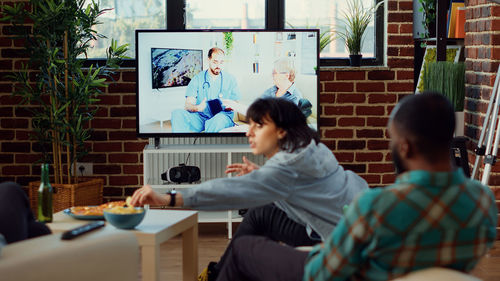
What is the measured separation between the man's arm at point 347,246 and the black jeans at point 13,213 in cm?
102

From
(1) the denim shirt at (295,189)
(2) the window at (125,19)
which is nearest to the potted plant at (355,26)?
(2) the window at (125,19)

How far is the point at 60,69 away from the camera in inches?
185

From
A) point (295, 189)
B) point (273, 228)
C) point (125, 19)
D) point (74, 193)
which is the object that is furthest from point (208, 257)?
point (125, 19)

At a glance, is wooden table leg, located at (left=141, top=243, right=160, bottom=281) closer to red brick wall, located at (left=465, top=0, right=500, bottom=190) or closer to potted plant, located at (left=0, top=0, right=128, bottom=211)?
potted plant, located at (left=0, top=0, right=128, bottom=211)

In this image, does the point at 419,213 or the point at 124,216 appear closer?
the point at 419,213

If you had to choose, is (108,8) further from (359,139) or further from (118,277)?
(118,277)

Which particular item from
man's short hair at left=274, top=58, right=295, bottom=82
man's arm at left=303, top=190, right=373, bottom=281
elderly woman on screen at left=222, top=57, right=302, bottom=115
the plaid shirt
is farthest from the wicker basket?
the plaid shirt

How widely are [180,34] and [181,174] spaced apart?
3.02 feet

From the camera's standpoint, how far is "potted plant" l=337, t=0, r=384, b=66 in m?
5.19

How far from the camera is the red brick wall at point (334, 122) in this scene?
5172 millimetres

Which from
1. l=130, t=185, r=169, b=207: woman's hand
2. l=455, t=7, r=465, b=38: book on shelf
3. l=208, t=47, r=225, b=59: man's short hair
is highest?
l=455, t=7, r=465, b=38: book on shelf

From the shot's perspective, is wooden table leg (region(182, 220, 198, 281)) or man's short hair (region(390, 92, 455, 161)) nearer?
man's short hair (region(390, 92, 455, 161))

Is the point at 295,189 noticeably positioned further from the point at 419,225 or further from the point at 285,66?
the point at 285,66

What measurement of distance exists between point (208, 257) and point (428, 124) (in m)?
2.78
